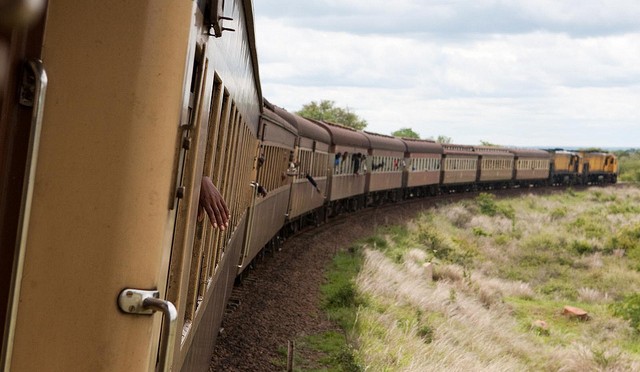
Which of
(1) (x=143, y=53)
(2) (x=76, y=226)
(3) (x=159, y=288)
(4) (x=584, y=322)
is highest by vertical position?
(1) (x=143, y=53)

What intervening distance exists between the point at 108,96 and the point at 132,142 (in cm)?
12

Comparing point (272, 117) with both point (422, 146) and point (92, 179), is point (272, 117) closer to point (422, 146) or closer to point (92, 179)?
point (92, 179)

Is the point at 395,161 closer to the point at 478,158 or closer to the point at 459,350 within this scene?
the point at 478,158

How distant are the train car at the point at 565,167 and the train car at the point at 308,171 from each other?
4157 centimetres

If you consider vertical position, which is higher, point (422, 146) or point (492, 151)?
Answer: point (492, 151)

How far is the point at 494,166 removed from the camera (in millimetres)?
53000

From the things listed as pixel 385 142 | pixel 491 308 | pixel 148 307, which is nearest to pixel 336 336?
pixel 491 308

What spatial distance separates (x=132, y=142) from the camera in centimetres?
207

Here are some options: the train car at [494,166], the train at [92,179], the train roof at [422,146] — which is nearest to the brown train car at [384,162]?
the train roof at [422,146]

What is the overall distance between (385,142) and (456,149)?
44.7 ft

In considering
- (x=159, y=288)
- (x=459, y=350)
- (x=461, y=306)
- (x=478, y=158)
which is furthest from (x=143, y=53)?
(x=478, y=158)

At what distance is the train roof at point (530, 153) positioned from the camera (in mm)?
56938

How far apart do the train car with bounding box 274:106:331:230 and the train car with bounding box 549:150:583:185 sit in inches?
1637

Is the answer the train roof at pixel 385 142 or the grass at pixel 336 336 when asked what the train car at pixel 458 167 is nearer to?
the train roof at pixel 385 142
